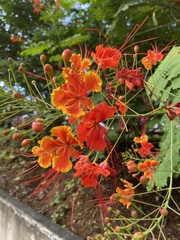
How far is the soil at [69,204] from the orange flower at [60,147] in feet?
3.25

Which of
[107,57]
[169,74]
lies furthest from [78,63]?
[169,74]

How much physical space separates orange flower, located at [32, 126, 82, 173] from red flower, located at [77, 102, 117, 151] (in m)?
0.06

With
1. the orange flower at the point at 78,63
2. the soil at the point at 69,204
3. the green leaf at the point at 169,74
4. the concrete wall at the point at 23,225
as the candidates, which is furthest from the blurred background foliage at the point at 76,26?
the concrete wall at the point at 23,225

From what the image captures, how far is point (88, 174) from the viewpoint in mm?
1075

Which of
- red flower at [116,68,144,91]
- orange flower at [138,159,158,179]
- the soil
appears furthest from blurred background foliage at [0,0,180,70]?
the soil

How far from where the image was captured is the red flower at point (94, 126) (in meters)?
0.97

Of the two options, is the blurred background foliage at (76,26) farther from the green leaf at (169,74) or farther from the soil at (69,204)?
the soil at (69,204)

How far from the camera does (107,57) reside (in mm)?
1240

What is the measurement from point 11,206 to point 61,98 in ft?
5.94

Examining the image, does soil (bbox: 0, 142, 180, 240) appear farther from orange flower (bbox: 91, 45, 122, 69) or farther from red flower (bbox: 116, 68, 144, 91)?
orange flower (bbox: 91, 45, 122, 69)

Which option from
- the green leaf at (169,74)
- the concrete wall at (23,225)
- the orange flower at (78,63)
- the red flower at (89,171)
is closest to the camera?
the red flower at (89,171)

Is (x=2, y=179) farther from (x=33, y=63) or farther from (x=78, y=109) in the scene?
(x=78, y=109)

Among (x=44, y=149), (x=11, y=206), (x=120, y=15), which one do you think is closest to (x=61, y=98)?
(x=44, y=149)

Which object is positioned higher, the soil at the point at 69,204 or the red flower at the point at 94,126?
the red flower at the point at 94,126
